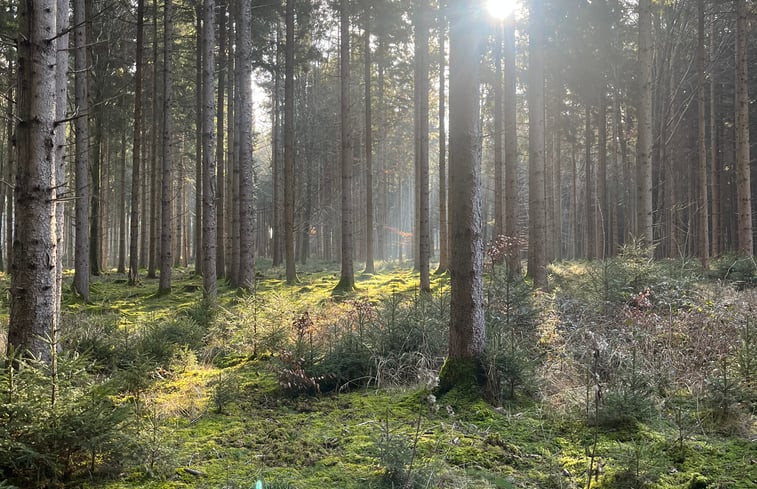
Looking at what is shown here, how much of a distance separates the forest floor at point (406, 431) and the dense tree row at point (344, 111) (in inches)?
49.7

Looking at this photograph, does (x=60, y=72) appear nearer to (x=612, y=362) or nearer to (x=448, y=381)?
(x=448, y=381)

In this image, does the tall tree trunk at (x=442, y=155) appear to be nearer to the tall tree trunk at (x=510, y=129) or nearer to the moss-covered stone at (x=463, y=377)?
the tall tree trunk at (x=510, y=129)

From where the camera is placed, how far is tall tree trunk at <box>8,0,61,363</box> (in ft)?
12.8

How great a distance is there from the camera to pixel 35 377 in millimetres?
3123

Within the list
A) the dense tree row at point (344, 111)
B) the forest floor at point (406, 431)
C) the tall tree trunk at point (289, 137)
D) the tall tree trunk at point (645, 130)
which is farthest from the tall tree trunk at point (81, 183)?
the tall tree trunk at point (645, 130)

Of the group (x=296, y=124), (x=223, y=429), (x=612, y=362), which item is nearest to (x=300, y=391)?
(x=223, y=429)

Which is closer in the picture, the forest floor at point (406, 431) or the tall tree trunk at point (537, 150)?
the forest floor at point (406, 431)

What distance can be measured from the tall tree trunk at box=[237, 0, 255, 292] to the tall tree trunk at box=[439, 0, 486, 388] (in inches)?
307

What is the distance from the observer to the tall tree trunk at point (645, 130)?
1112 centimetres

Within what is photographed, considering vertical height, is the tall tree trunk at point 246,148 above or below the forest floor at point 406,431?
above

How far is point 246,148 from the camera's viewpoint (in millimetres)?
12086

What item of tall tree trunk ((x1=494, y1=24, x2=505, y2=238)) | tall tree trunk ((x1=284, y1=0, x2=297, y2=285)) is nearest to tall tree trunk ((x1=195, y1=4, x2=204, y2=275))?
tall tree trunk ((x1=284, y1=0, x2=297, y2=285))

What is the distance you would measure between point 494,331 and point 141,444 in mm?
3803

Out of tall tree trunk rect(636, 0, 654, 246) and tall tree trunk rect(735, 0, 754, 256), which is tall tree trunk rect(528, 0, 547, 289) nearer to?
tall tree trunk rect(636, 0, 654, 246)
